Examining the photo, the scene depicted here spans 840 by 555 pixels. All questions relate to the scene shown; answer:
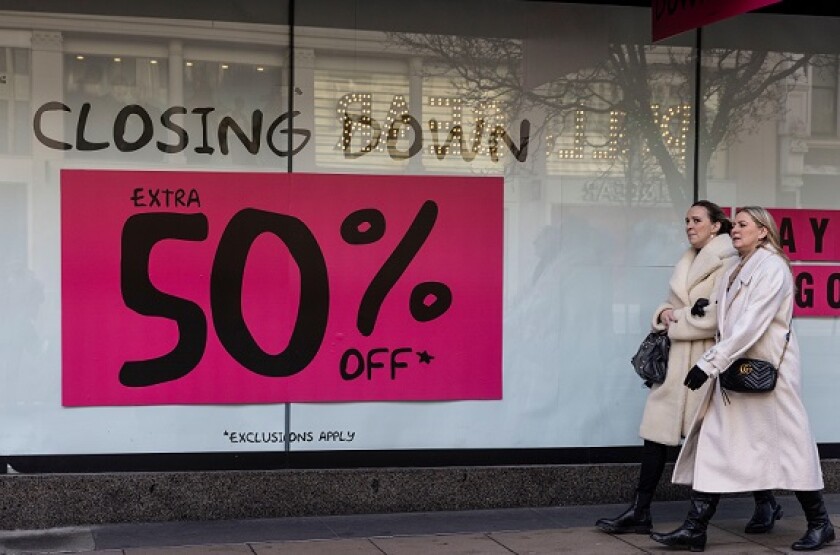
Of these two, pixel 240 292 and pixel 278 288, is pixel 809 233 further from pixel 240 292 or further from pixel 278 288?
pixel 240 292

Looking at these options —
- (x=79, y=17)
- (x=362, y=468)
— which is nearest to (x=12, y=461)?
(x=362, y=468)

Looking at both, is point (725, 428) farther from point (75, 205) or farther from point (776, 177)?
point (75, 205)

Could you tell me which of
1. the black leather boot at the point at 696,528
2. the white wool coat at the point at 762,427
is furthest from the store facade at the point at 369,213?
the white wool coat at the point at 762,427

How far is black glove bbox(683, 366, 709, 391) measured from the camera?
6.88 meters

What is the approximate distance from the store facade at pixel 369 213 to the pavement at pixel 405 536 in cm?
45

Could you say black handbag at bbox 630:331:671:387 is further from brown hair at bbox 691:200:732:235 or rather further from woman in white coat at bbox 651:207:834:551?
brown hair at bbox 691:200:732:235

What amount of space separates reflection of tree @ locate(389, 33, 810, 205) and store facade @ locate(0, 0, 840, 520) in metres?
0.02

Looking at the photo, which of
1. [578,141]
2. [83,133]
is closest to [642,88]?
[578,141]

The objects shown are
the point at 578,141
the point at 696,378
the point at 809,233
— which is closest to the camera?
the point at 696,378

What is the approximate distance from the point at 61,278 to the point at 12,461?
3.84 feet

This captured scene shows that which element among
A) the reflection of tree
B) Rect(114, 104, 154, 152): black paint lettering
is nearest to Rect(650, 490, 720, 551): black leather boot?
the reflection of tree

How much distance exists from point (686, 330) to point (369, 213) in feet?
7.43

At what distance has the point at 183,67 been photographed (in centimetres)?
Result: 834

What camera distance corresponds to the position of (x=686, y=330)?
7535 millimetres
